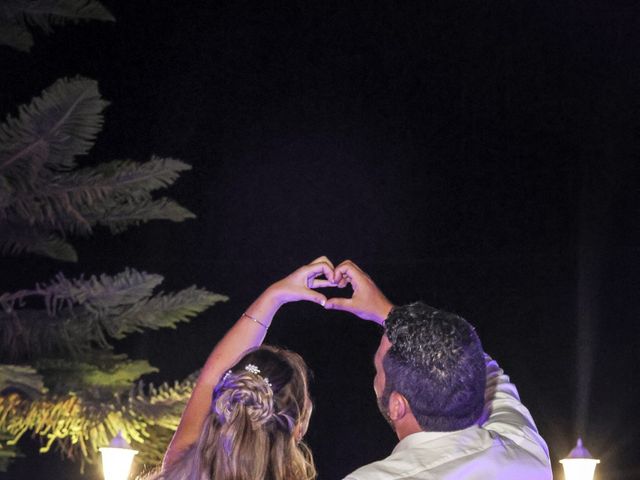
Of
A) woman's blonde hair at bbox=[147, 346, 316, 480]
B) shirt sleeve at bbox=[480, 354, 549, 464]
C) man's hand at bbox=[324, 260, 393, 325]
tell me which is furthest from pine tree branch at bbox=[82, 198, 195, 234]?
shirt sleeve at bbox=[480, 354, 549, 464]

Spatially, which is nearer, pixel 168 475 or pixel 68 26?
pixel 168 475

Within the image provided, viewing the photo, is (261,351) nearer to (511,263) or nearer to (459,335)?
(459,335)

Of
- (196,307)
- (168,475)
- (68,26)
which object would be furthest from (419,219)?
(168,475)

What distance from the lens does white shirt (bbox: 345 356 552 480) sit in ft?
6.82

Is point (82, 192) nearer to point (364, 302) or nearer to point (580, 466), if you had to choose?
point (364, 302)

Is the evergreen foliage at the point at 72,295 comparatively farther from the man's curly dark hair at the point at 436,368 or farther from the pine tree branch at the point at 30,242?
the man's curly dark hair at the point at 436,368

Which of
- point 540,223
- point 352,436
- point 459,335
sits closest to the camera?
point 459,335

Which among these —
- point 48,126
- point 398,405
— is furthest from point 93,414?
point 398,405

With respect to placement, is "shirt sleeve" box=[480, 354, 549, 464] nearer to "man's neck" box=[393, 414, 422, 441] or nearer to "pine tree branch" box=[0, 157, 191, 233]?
"man's neck" box=[393, 414, 422, 441]

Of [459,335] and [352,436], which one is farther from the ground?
[459,335]

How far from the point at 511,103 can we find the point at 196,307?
663cm

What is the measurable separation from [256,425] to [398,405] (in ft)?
1.87

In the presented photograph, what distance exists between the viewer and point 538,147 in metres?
9.91

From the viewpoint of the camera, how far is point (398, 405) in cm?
222
